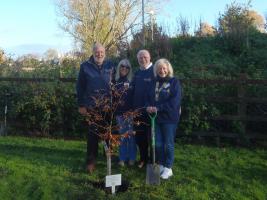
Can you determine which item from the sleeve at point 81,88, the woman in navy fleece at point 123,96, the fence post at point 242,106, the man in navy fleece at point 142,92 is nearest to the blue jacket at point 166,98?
the man in navy fleece at point 142,92

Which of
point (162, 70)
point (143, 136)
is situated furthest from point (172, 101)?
point (143, 136)

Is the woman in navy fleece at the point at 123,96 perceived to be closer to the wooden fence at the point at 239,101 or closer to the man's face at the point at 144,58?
the man's face at the point at 144,58

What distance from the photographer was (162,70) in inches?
267

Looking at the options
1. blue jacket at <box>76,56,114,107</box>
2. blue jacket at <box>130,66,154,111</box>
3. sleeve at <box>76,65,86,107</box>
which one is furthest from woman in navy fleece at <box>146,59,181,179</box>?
sleeve at <box>76,65,86,107</box>

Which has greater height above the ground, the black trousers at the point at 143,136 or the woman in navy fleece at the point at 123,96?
the woman in navy fleece at the point at 123,96

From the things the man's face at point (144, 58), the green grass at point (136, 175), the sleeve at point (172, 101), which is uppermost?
the man's face at point (144, 58)

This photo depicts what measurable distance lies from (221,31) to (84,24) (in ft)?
69.4

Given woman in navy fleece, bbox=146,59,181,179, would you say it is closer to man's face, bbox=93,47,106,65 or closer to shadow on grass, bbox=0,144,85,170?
man's face, bbox=93,47,106,65

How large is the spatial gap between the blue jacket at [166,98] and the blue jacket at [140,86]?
0.22 m

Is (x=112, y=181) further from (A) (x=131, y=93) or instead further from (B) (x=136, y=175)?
(A) (x=131, y=93)

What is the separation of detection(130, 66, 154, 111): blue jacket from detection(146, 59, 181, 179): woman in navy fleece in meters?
0.20

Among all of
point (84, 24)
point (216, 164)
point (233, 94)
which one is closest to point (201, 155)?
point (216, 164)

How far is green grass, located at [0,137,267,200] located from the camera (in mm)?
6230

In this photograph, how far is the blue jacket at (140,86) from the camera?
7.12 metres
